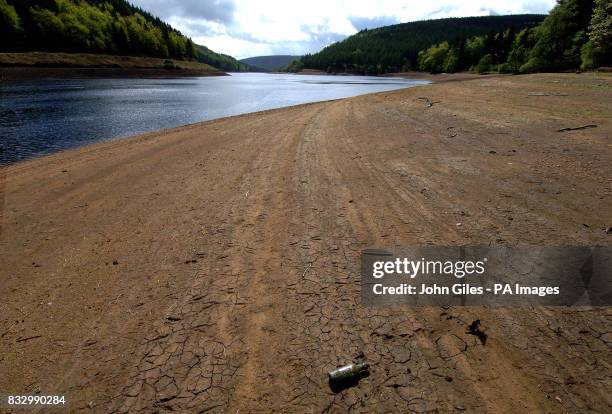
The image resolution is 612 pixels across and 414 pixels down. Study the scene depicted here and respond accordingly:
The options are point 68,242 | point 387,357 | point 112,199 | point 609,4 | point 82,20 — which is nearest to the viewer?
point 387,357

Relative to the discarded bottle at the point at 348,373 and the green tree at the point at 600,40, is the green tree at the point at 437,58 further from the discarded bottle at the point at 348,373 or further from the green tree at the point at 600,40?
the discarded bottle at the point at 348,373

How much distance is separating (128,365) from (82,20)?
131 meters

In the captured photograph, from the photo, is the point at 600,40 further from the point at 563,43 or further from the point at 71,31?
the point at 71,31

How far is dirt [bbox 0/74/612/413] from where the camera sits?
303 cm

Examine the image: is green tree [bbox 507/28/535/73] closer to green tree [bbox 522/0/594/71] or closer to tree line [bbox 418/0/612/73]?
tree line [bbox 418/0/612/73]

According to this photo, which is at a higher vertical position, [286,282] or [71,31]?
[71,31]

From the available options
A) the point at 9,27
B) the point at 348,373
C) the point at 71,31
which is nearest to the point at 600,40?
the point at 348,373

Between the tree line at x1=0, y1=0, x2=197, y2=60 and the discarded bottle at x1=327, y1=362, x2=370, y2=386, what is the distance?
104162mm

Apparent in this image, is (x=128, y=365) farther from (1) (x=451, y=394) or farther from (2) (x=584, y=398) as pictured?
(2) (x=584, y=398)

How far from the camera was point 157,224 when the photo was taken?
653cm

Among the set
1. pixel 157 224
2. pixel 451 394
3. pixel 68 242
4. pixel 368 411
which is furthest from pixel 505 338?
pixel 68 242

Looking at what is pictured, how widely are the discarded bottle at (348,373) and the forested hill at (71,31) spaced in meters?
104

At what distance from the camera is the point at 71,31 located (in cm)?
9094

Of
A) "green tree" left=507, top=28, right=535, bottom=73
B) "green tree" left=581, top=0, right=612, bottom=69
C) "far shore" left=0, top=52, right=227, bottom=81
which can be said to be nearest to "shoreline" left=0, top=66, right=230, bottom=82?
"far shore" left=0, top=52, right=227, bottom=81
